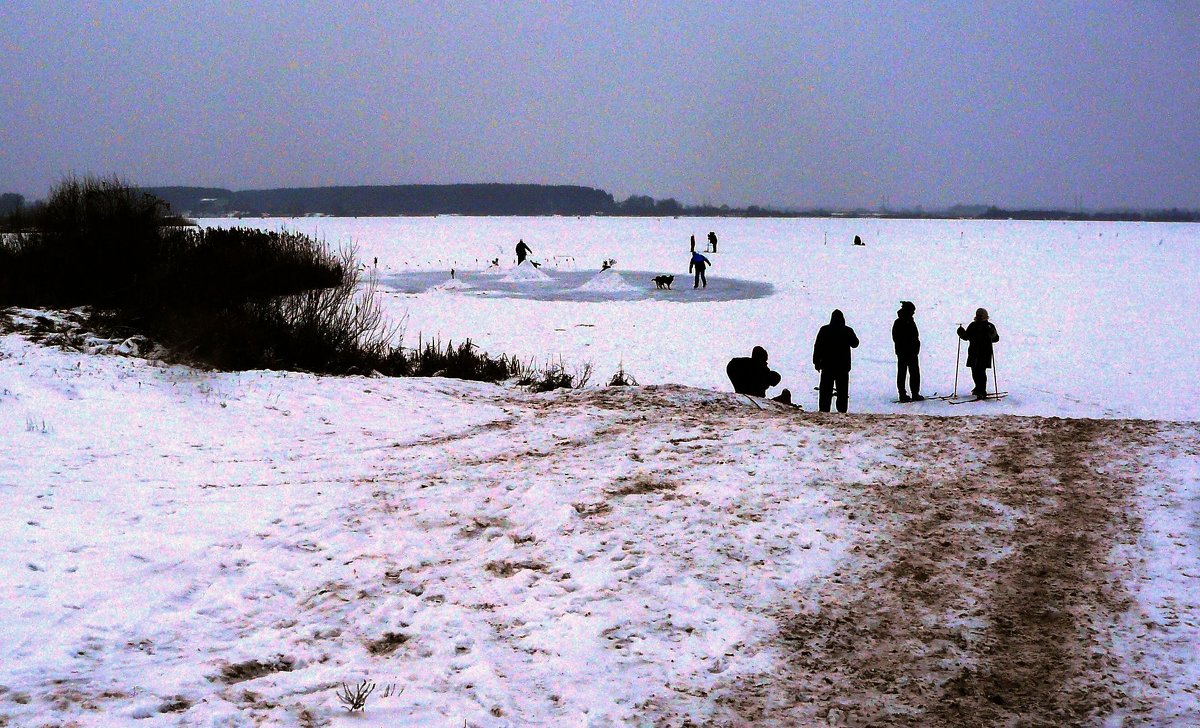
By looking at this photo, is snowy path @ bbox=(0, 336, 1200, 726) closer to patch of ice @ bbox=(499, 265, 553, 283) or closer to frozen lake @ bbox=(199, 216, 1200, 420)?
frozen lake @ bbox=(199, 216, 1200, 420)

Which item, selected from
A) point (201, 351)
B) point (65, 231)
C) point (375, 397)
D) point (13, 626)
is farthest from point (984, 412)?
point (65, 231)

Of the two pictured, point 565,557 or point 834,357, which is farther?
point 834,357

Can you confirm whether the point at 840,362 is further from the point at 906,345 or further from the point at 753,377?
the point at 906,345

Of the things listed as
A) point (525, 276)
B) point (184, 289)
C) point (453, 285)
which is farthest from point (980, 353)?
point (525, 276)

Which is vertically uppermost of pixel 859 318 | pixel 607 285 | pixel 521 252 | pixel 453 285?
pixel 521 252

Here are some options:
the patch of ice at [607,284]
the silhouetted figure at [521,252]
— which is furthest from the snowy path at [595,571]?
the silhouetted figure at [521,252]

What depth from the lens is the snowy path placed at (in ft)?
13.2

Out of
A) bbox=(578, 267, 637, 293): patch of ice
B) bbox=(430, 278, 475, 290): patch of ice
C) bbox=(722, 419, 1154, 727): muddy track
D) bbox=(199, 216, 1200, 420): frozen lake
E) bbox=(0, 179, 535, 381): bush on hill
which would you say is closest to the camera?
bbox=(722, 419, 1154, 727): muddy track

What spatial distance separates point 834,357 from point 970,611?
24.0 ft

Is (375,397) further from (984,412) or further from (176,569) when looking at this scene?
(984,412)

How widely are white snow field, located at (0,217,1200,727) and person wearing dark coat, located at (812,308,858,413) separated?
6.45 feet

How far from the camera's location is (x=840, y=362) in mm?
11930

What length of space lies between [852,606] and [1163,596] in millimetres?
1770

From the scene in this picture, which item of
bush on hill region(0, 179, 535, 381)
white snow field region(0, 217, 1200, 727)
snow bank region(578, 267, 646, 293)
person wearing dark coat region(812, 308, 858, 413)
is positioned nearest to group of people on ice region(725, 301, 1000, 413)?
person wearing dark coat region(812, 308, 858, 413)
